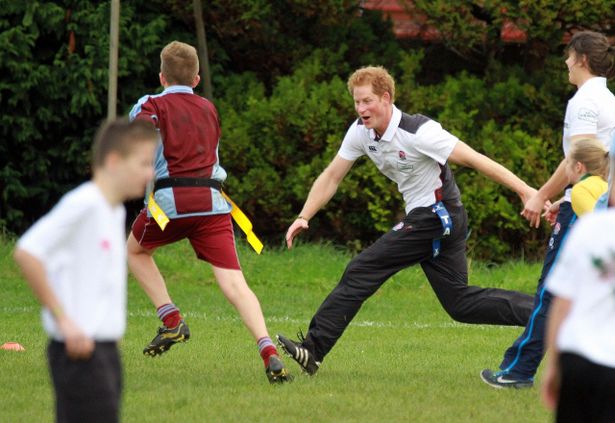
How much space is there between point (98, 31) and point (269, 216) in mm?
2991

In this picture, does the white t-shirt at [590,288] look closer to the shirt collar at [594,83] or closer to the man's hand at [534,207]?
the man's hand at [534,207]

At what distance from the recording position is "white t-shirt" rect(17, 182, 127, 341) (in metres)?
4.06

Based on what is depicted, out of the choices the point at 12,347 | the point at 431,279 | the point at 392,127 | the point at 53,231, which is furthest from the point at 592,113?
the point at 12,347

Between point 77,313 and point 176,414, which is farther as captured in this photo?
point 176,414

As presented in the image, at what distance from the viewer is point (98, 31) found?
1502cm

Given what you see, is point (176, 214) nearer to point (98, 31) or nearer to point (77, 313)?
point (77, 313)

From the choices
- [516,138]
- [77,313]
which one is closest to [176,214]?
[77,313]

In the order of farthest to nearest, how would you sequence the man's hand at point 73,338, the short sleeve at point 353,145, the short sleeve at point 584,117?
1. the short sleeve at point 353,145
2. the short sleeve at point 584,117
3. the man's hand at point 73,338

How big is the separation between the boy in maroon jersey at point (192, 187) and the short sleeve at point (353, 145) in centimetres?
83

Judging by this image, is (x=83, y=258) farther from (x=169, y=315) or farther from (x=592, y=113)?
(x=169, y=315)

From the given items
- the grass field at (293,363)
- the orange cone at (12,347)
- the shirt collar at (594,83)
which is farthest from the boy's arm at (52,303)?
the orange cone at (12,347)

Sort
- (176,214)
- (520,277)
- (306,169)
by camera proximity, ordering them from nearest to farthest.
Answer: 1. (176,214)
2. (520,277)
3. (306,169)

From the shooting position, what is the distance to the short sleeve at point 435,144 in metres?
7.38

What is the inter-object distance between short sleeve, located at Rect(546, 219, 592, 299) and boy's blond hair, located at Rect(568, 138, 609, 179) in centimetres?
233
